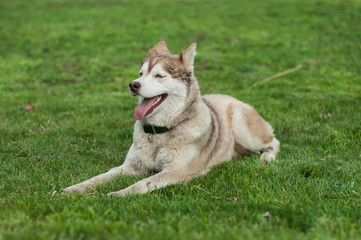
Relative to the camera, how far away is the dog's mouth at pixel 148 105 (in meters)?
5.04

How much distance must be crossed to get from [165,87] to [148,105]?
329 mm

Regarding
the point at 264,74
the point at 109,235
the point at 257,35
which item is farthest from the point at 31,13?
the point at 109,235

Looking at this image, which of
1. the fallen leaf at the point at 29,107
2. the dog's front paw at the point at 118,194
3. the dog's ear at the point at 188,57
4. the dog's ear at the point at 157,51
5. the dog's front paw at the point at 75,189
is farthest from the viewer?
the fallen leaf at the point at 29,107

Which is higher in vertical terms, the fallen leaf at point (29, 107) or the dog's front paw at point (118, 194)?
the dog's front paw at point (118, 194)

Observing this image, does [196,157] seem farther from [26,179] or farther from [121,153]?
[26,179]

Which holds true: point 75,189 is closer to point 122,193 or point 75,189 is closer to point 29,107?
point 122,193

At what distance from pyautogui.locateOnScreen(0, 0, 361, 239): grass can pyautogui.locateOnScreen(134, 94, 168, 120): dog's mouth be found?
0.87 meters

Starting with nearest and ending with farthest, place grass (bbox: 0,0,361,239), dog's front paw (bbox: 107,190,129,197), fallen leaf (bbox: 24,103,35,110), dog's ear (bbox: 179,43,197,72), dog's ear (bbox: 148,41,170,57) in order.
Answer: grass (bbox: 0,0,361,239) → dog's front paw (bbox: 107,190,129,197) → dog's ear (bbox: 179,43,197,72) → dog's ear (bbox: 148,41,170,57) → fallen leaf (bbox: 24,103,35,110)

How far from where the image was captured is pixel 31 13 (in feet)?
73.4

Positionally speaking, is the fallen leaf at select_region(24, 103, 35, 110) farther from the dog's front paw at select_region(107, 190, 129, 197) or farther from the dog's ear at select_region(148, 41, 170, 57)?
the dog's front paw at select_region(107, 190, 129, 197)

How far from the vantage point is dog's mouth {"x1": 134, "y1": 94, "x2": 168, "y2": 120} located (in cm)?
504

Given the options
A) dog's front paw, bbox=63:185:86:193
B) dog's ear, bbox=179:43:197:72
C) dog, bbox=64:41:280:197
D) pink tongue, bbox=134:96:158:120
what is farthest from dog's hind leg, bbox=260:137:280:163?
dog's front paw, bbox=63:185:86:193

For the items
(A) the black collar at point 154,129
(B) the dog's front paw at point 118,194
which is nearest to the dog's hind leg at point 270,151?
(A) the black collar at point 154,129

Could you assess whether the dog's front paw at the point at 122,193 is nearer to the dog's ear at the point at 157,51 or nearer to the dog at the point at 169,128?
the dog at the point at 169,128
